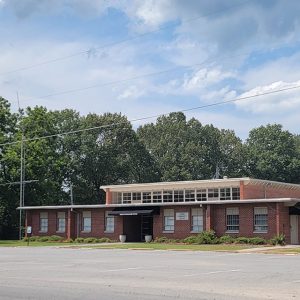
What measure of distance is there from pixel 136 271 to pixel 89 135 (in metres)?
62.6

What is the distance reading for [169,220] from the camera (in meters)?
48.3

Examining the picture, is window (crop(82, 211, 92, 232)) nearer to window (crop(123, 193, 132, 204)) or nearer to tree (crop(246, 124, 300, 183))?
window (crop(123, 193, 132, 204))

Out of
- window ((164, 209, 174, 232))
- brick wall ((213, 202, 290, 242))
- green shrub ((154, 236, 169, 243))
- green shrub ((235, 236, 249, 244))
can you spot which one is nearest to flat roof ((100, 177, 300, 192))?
brick wall ((213, 202, 290, 242))

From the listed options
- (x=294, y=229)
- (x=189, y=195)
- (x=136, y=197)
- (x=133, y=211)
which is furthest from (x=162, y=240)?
(x=294, y=229)

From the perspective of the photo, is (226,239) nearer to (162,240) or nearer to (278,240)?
(278,240)

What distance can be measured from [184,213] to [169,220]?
63.9 inches

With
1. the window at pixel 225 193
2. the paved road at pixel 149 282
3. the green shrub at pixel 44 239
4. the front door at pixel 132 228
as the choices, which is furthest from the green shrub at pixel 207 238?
the paved road at pixel 149 282

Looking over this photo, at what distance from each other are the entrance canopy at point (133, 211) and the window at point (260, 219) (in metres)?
8.88

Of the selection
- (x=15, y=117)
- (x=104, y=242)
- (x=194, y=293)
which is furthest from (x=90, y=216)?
(x=194, y=293)

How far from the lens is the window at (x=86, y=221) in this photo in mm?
52750

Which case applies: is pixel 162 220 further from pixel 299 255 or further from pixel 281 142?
pixel 281 142

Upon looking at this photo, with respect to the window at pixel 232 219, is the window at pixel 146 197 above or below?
above

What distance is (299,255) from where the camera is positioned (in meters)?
30.4

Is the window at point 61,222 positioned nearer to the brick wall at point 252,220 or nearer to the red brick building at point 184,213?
the red brick building at point 184,213
